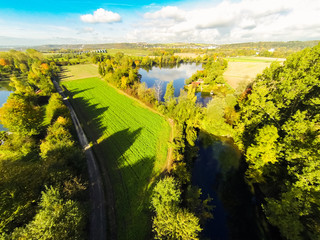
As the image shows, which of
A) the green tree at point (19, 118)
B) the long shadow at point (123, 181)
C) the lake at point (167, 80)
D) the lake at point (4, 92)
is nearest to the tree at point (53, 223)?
the long shadow at point (123, 181)

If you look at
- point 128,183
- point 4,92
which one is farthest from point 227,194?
point 4,92

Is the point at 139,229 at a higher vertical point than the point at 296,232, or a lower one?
lower

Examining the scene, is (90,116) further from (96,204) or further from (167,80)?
(167,80)

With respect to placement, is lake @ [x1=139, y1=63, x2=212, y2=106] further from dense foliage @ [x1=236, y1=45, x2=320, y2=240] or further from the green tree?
the green tree

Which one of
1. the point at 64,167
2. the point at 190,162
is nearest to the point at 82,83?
the point at 64,167

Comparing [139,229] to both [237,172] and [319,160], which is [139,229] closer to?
[237,172]

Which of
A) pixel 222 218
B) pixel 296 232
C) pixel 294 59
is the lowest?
pixel 222 218

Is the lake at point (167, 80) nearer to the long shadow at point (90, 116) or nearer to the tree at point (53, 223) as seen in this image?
the long shadow at point (90, 116)
